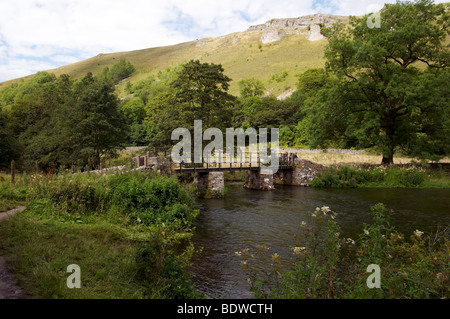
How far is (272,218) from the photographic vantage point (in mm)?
15023

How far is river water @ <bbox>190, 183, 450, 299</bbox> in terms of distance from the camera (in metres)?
8.34

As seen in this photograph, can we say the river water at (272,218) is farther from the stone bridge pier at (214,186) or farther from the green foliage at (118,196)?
the green foliage at (118,196)

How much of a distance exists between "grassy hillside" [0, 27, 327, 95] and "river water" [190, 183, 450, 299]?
69.6 meters

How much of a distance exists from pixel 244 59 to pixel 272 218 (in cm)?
13649

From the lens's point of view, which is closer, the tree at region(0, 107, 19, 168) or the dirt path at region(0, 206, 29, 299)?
the dirt path at region(0, 206, 29, 299)

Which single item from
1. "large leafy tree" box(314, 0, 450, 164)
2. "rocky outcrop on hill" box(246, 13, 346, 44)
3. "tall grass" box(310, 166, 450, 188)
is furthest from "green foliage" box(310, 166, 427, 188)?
"rocky outcrop on hill" box(246, 13, 346, 44)

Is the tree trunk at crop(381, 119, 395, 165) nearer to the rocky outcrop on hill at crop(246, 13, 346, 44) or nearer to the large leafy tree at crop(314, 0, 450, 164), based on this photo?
the large leafy tree at crop(314, 0, 450, 164)

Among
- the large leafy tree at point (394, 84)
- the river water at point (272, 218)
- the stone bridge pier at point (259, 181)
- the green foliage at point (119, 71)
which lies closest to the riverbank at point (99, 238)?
the river water at point (272, 218)

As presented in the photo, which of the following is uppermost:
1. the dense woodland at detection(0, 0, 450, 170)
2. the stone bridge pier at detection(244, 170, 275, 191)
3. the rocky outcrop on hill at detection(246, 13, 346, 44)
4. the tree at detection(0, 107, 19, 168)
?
the rocky outcrop on hill at detection(246, 13, 346, 44)

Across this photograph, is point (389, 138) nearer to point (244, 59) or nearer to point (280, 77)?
point (280, 77)

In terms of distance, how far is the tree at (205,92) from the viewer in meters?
27.6

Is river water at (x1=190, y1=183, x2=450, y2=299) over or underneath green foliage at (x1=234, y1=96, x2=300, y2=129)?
underneath
